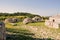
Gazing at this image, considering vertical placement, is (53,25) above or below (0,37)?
below

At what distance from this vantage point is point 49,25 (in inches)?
1556

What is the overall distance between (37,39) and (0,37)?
6.90 metres

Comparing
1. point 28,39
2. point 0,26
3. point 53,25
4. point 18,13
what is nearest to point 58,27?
point 53,25

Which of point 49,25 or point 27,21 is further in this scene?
point 27,21

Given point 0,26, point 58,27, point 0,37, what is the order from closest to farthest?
point 0,37
point 0,26
point 58,27

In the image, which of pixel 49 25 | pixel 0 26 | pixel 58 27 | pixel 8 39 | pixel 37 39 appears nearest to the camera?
pixel 0 26

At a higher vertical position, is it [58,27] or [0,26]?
[0,26]

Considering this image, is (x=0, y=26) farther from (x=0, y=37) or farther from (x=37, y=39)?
(x=37, y=39)

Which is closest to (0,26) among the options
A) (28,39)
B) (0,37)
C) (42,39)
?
(0,37)

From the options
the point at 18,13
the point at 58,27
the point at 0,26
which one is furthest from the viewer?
the point at 18,13

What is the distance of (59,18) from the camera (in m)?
40.8

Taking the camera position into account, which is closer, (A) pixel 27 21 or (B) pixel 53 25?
(B) pixel 53 25

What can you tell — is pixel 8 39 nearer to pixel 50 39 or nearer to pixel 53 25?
pixel 50 39

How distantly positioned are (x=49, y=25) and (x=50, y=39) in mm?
17284
